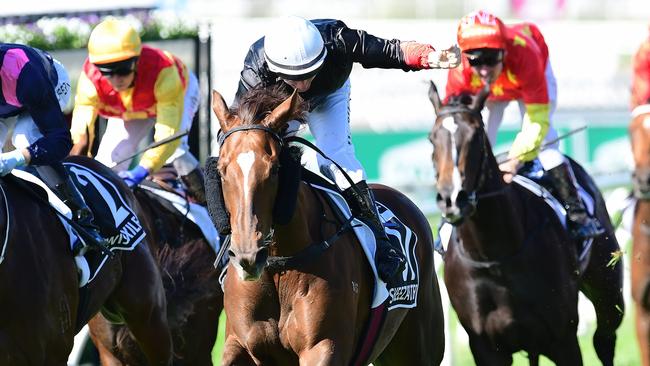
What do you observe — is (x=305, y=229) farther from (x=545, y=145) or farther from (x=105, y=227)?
(x=545, y=145)

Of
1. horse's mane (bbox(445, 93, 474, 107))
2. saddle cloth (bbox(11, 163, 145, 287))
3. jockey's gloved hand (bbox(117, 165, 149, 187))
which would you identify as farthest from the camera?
jockey's gloved hand (bbox(117, 165, 149, 187))

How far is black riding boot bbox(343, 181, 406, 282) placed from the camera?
228 inches

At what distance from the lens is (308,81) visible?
5680 mm

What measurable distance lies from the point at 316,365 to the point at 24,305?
1.33m

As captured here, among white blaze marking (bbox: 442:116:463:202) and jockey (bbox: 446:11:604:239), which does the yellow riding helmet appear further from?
white blaze marking (bbox: 442:116:463:202)

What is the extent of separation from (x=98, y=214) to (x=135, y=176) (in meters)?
1.29

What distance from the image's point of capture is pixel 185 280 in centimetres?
772

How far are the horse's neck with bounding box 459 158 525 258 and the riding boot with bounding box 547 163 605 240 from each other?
502 millimetres

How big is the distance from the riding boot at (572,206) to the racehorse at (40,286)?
2.54m

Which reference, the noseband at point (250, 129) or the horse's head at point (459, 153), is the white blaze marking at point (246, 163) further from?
the horse's head at point (459, 153)

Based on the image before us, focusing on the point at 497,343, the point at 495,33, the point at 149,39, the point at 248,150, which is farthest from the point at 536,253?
the point at 149,39

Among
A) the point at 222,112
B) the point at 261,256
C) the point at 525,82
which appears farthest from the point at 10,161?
the point at 525,82

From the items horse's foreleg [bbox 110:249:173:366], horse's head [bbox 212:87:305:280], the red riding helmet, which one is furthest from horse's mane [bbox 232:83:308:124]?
the red riding helmet

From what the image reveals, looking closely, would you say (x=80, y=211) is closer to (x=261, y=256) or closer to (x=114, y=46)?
(x=114, y=46)
